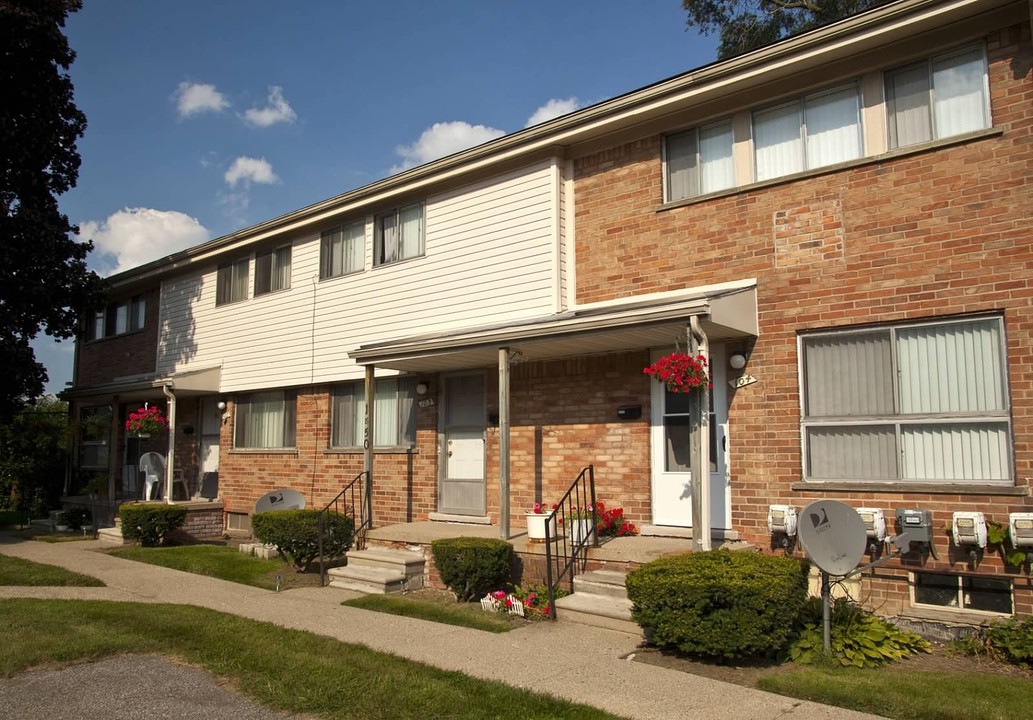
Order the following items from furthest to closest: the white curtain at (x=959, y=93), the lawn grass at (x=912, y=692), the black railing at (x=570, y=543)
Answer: the black railing at (x=570, y=543) → the white curtain at (x=959, y=93) → the lawn grass at (x=912, y=692)

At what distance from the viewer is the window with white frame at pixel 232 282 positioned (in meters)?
15.8

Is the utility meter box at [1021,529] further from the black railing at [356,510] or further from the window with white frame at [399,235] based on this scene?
the window with white frame at [399,235]

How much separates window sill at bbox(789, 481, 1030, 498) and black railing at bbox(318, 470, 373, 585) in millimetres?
5732

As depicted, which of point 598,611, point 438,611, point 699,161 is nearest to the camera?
point 598,611

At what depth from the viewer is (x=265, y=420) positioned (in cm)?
1505

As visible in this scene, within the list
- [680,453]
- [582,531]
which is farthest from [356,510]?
[680,453]

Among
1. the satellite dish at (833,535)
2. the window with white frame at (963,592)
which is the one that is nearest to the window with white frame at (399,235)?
the satellite dish at (833,535)

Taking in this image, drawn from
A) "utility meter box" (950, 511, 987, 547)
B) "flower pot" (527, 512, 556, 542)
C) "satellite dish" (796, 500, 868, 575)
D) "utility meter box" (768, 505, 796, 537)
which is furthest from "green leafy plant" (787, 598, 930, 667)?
"flower pot" (527, 512, 556, 542)

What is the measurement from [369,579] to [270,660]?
332cm

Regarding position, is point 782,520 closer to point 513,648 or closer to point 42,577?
point 513,648

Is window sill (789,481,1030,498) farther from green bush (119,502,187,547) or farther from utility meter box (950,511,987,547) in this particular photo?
green bush (119,502,187,547)

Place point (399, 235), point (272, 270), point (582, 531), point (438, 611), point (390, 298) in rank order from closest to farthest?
point (438, 611), point (582, 531), point (390, 298), point (399, 235), point (272, 270)

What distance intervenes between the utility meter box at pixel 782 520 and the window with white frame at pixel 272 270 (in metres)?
9.84

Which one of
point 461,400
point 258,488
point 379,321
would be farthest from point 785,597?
point 258,488
